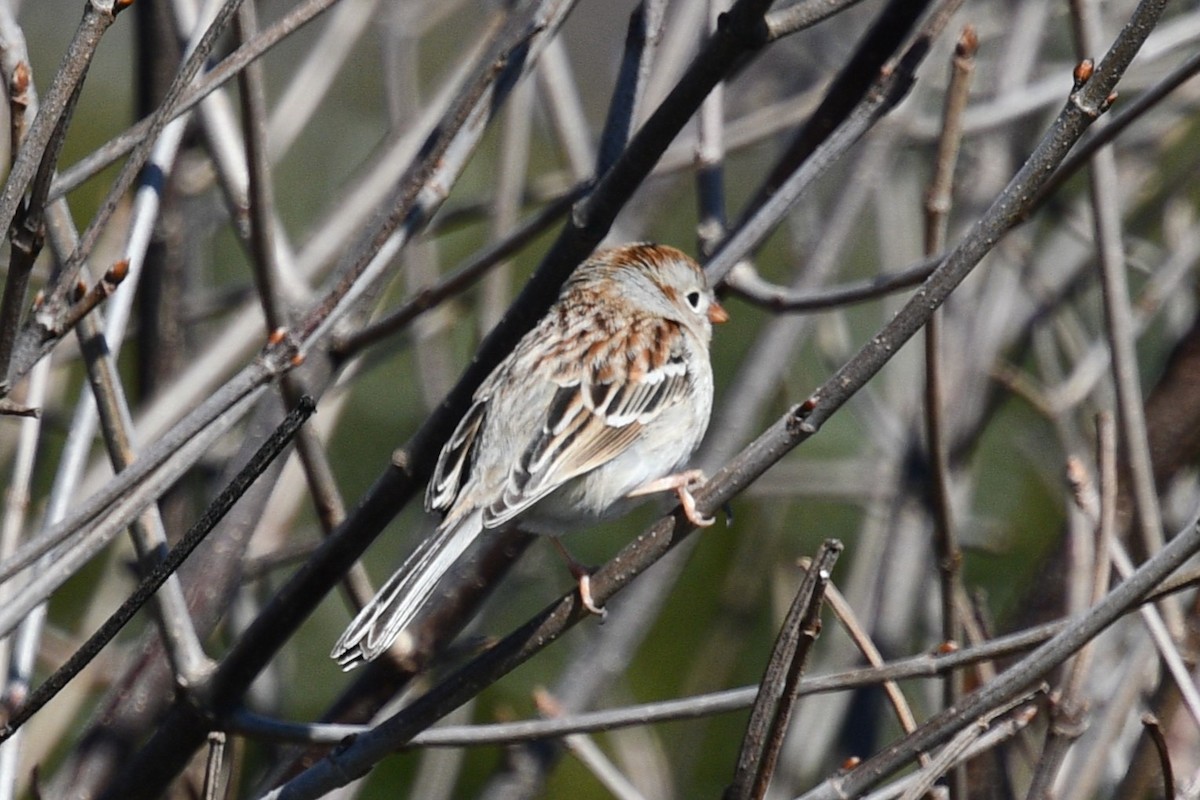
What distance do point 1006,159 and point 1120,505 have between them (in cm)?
147

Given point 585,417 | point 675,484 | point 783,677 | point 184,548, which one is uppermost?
point 585,417

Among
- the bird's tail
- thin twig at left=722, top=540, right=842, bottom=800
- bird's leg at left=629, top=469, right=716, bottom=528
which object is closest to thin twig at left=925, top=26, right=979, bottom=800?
bird's leg at left=629, top=469, right=716, bottom=528

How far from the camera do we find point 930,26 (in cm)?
261

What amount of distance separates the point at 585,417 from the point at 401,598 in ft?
2.50

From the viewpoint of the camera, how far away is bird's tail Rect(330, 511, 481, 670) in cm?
233

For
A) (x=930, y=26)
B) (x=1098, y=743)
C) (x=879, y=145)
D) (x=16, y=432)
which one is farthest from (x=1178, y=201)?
(x=16, y=432)

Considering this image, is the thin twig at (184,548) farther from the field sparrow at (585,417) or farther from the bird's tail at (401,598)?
the field sparrow at (585,417)

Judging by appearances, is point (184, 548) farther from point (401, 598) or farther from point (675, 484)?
point (675, 484)

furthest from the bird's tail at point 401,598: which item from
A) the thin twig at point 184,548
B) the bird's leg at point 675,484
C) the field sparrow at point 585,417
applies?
the thin twig at point 184,548

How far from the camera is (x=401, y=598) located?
2.45 meters

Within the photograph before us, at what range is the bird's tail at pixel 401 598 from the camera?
233cm

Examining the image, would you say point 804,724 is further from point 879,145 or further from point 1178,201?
point 1178,201

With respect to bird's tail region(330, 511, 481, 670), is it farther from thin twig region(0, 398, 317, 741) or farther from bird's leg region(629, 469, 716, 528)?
thin twig region(0, 398, 317, 741)

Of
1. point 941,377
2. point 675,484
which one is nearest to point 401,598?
point 675,484
